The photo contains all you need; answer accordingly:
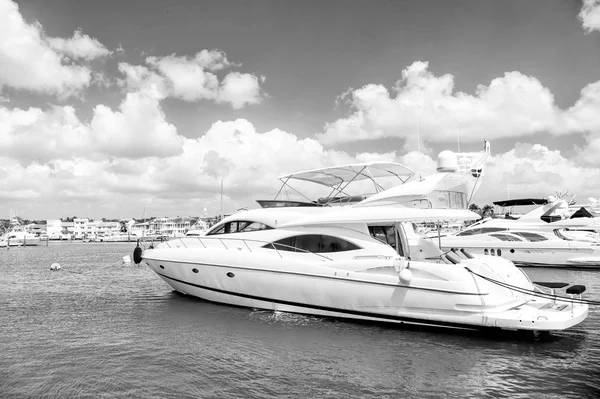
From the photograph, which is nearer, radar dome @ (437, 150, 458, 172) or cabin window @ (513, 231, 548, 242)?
radar dome @ (437, 150, 458, 172)

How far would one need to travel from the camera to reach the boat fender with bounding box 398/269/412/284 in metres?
10.3

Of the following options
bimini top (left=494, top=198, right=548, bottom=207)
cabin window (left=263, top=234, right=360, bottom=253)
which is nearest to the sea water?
cabin window (left=263, top=234, right=360, bottom=253)

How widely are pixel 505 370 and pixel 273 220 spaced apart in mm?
7777

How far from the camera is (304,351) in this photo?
9.21 meters

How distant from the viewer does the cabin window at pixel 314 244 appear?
1199 centimetres

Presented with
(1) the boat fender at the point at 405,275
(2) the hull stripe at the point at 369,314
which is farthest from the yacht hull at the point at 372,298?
(1) the boat fender at the point at 405,275

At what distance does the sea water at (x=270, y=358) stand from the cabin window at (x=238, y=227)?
267cm

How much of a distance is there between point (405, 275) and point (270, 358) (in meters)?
3.82

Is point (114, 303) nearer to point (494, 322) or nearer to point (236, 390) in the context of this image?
point (236, 390)

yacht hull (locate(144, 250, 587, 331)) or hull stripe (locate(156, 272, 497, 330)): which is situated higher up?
yacht hull (locate(144, 250, 587, 331))

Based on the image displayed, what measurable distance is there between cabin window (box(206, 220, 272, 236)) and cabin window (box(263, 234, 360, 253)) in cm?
116

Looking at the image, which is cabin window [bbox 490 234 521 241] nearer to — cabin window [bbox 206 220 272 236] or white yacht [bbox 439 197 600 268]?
white yacht [bbox 439 197 600 268]

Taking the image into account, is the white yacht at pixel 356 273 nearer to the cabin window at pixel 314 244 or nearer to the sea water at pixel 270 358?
the cabin window at pixel 314 244

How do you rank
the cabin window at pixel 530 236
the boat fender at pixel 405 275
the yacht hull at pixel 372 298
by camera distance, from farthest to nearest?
the cabin window at pixel 530 236, the boat fender at pixel 405 275, the yacht hull at pixel 372 298
